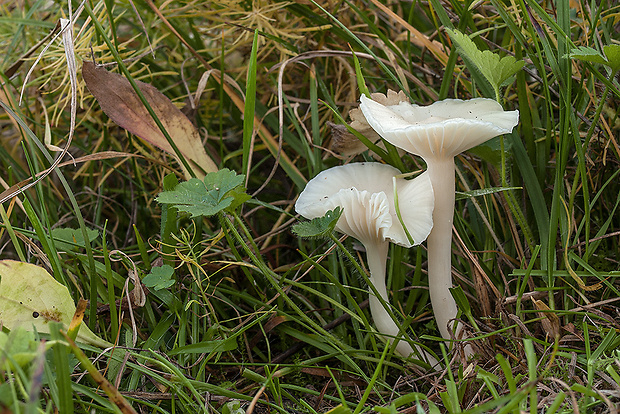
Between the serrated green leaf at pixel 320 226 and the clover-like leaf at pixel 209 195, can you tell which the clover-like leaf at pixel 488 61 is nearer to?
the serrated green leaf at pixel 320 226

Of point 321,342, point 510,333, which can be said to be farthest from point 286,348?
point 510,333

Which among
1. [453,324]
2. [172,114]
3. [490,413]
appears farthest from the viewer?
[172,114]

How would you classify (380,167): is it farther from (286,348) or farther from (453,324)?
(286,348)

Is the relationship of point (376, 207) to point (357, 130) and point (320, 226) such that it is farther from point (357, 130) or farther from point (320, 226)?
point (357, 130)

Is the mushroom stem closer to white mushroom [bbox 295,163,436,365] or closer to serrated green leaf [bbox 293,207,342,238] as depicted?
white mushroom [bbox 295,163,436,365]

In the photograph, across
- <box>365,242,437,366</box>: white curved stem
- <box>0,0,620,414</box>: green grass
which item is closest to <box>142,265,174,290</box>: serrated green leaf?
<box>0,0,620,414</box>: green grass

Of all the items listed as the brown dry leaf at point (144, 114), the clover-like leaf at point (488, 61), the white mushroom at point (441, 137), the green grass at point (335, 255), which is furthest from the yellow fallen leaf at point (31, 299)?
the clover-like leaf at point (488, 61)
